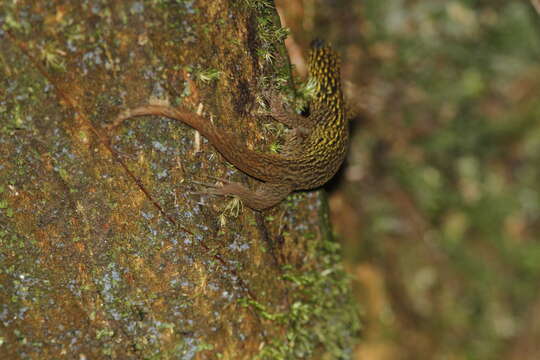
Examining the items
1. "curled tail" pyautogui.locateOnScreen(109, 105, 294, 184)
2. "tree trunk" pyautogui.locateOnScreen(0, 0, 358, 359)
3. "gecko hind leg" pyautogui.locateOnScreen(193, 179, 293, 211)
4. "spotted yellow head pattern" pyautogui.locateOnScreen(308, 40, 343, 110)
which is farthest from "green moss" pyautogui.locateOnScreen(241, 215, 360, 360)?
"spotted yellow head pattern" pyautogui.locateOnScreen(308, 40, 343, 110)

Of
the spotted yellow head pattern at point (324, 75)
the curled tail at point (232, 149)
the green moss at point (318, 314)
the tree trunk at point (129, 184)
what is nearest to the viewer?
the tree trunk at point (129, 184)

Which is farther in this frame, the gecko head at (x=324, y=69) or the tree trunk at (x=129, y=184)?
the gecko head at (x=324, y=69)

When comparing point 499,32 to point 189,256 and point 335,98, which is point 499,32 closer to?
point 335,98

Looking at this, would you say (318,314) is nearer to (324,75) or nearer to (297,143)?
(297,143)

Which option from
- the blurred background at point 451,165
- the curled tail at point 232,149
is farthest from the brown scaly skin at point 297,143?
the blurred background at point 451,165

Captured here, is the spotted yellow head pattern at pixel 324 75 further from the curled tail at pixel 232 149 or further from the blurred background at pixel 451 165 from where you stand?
the blurred background at pixel 451 165

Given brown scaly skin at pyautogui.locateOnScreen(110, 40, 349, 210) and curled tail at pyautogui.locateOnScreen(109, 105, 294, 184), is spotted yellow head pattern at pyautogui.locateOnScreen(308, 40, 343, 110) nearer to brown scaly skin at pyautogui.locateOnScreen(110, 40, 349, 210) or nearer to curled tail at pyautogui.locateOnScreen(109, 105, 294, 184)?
brown scaly skin at pyautogui.locateOnScreen(110, 40, 349, 210)

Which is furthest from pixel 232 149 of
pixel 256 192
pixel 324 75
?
pixel 324 75
